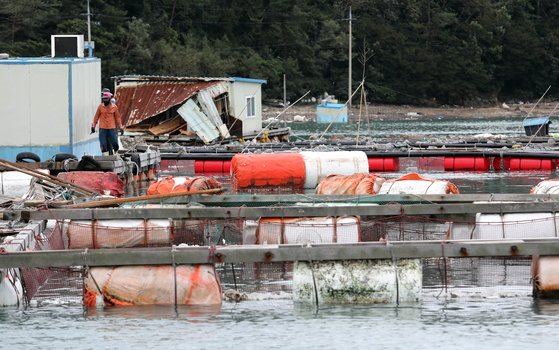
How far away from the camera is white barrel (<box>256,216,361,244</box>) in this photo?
20797 millimetres

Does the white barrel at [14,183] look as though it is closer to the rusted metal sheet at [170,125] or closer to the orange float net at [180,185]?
the orange float net at [180,185]

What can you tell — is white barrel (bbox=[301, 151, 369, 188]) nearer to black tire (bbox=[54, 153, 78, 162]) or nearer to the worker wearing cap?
the worker wearing cap

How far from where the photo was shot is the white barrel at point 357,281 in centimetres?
1747

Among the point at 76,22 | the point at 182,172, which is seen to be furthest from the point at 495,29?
the point at 182,172

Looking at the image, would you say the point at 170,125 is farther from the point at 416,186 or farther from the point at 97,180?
the point at 416,186

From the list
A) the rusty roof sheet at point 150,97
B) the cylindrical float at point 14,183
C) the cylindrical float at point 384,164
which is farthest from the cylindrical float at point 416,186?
the rusty roof sheet at point 150,97

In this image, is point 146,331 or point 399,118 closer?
point 146,331

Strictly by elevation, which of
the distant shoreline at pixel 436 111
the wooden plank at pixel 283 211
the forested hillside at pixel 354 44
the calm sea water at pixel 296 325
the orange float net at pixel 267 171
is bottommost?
the calm sea water at pixel 296 325

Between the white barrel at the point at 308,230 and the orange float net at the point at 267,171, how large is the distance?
418 inches

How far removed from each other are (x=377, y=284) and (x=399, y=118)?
92.5 m

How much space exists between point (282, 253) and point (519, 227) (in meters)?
5.25

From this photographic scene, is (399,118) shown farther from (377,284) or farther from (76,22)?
(377,284)

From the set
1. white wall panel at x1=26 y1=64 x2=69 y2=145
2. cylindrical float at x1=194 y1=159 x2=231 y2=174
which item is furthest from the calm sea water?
cylindrical float at x1=194 y1=159 x2=231 y2=174

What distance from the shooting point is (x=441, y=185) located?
25391 millimetres
